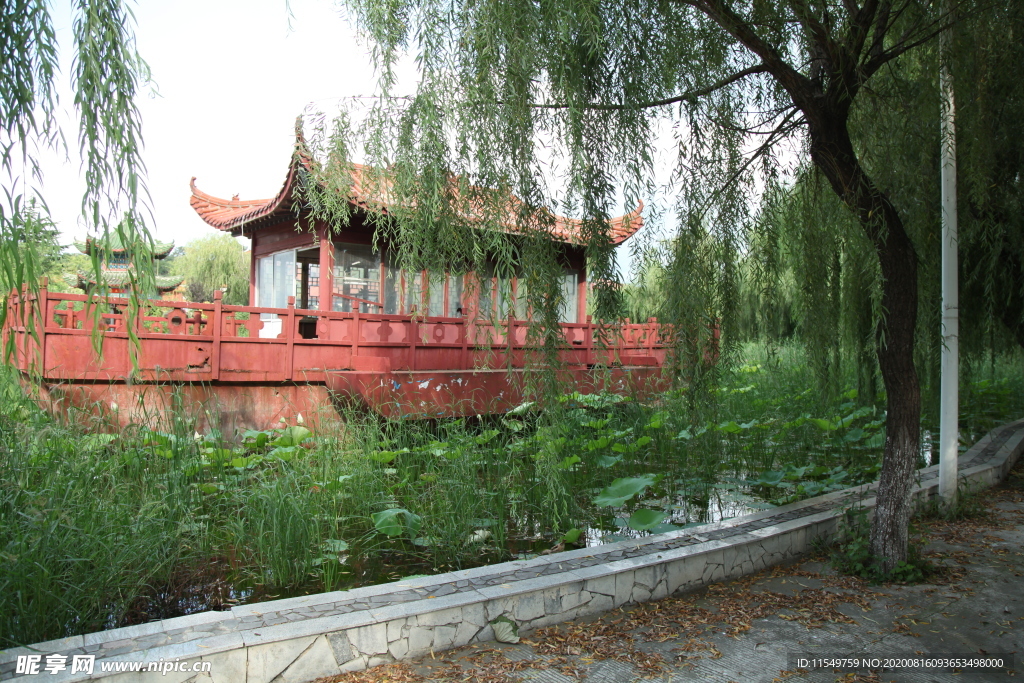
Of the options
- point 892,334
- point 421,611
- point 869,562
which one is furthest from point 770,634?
point 892,334

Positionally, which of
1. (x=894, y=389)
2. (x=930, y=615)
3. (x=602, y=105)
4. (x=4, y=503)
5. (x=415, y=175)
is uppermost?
(x=602, y=105)

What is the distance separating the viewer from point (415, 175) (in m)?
2.75

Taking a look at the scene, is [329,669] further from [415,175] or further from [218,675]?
[415,175]

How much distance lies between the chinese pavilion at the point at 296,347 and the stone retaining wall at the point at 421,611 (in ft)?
5.93

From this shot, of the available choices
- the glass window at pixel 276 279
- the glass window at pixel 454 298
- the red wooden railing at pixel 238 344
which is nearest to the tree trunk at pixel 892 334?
the red wooden railing at pixel 238 344

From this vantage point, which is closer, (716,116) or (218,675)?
(218,675)

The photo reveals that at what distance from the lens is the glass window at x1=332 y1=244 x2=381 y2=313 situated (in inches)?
316

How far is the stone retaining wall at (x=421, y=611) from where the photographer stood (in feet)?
6.30

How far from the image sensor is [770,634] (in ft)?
7.93

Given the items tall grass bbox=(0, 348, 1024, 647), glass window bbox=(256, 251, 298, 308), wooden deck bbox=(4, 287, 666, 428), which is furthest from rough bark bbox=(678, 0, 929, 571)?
glass window bbox=(256, 251, 298, 308)

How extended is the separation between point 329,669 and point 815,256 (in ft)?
10.1

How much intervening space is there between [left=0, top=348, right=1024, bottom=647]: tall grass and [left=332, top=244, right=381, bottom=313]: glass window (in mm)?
2992

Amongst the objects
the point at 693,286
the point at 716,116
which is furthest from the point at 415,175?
the point at 716,116

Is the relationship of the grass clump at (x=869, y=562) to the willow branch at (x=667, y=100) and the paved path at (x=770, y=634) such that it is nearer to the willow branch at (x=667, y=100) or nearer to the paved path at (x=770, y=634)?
the paved path at (x=770, y=634)
